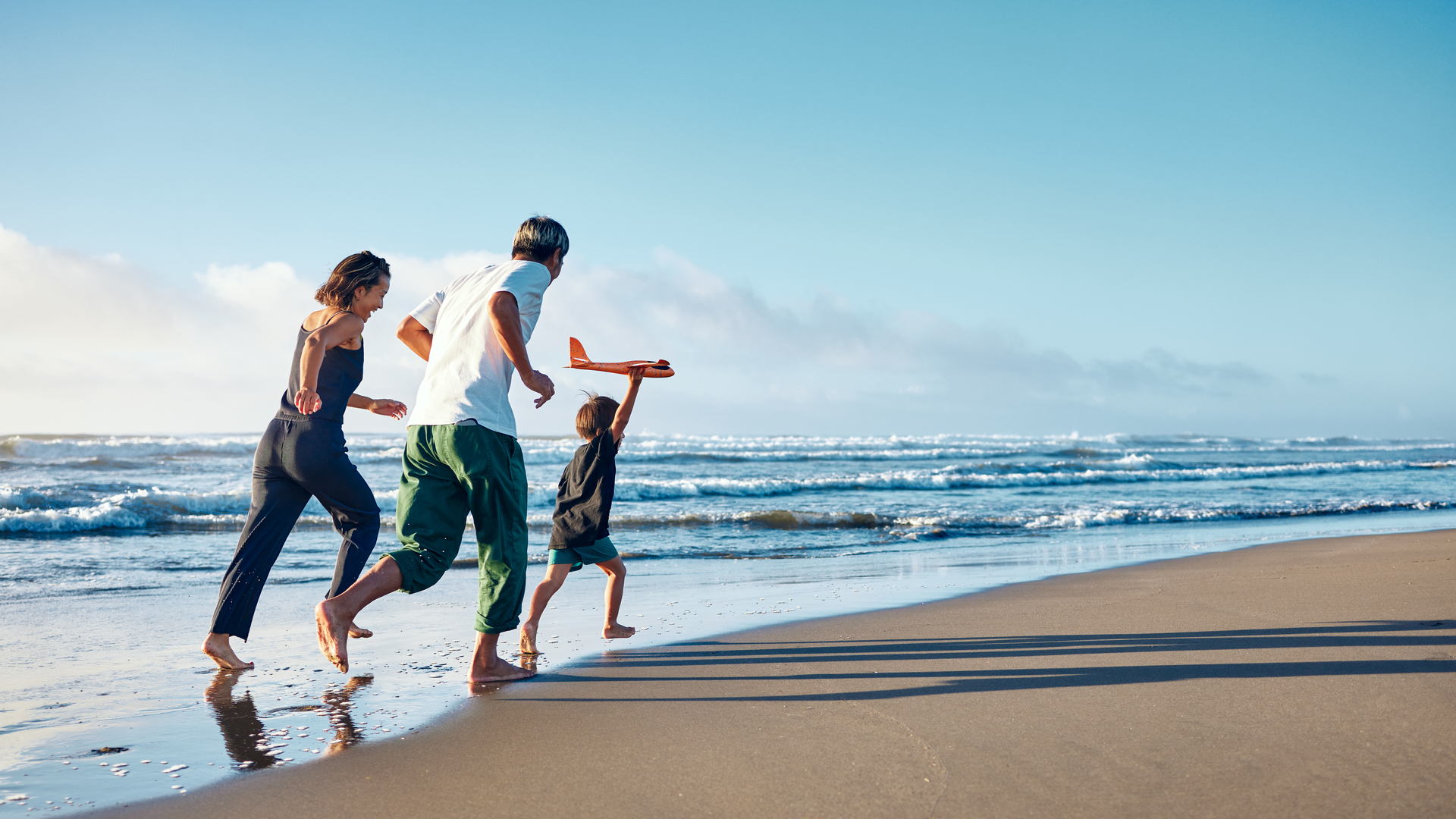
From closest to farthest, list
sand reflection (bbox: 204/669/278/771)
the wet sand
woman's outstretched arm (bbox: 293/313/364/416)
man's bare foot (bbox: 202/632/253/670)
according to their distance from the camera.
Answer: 1. the wet sand
2. sand reflection (bbox: 204/669/278/771)
3. woman's outstretched arm (bbox: 293/313/364/416)
4. man's bare foot (bbox: 202/632/253/670)

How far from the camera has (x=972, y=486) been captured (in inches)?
765

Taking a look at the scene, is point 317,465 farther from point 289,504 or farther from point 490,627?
point 490,627

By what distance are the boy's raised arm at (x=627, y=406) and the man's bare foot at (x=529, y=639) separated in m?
0.99

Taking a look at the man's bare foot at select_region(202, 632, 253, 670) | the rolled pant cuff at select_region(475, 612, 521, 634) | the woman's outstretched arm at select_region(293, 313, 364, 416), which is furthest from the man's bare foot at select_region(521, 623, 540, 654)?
the woman's outstretched arm at select_region(293, 313, 364, 416)

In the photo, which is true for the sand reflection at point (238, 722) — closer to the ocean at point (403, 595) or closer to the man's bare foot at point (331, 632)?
the ocean at point (403, 595)

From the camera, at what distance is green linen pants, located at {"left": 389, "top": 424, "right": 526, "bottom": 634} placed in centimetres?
327

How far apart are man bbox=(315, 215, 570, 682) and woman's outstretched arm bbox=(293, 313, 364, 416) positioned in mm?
476

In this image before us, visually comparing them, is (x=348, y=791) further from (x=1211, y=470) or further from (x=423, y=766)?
(x=1211, y=470)

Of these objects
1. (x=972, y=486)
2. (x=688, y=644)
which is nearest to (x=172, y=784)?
(x=688, y=644)

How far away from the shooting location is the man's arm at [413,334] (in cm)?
355

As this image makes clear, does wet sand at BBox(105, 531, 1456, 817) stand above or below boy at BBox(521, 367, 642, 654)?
below

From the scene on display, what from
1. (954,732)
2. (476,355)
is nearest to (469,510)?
(476,355)

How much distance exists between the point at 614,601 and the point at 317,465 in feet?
5.16

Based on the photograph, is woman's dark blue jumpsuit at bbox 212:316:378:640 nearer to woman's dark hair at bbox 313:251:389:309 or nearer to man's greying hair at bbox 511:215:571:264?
woman's dark hair at bbox 313:251:389:309
